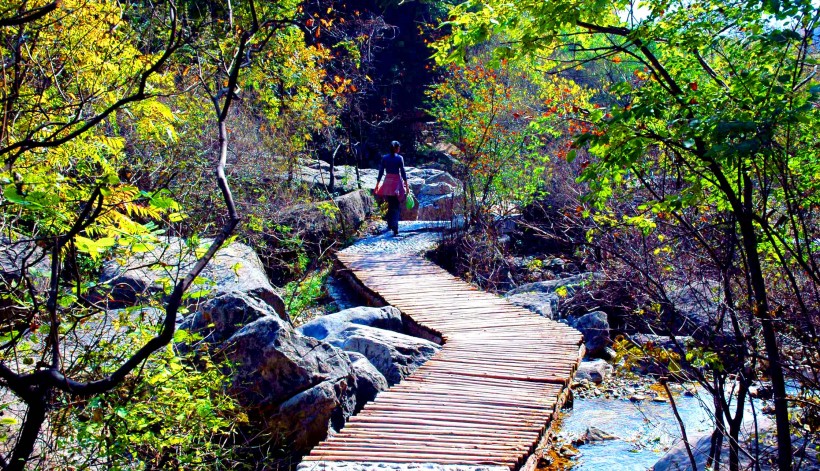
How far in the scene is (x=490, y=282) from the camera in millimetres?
Result: 11078

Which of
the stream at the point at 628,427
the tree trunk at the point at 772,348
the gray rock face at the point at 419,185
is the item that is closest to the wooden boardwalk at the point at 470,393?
the stream at the point at 628,427

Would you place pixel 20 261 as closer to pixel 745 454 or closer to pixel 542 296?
pixel 745 454

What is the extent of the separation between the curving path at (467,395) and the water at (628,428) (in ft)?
2.03

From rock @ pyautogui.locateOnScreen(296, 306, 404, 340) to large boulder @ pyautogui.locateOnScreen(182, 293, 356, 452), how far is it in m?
1.65

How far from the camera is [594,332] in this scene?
352 inches

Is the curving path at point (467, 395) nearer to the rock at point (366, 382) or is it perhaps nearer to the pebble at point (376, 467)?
the pebble at point (376, 467)

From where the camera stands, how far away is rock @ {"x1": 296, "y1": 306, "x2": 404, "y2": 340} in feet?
23.4

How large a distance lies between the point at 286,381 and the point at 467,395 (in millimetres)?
1417

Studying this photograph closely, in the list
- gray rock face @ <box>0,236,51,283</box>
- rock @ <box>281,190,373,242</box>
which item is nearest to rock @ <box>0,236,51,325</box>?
gray rock face @ <box>0,236,51,283</box>

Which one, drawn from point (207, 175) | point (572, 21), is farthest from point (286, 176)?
point (572, 21)

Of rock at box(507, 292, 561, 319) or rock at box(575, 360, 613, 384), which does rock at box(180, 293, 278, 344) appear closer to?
rock at box(575, 360, 613, 384)

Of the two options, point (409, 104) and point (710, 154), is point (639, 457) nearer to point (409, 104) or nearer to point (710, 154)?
point (710, 154)

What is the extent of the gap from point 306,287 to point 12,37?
21.4 feet

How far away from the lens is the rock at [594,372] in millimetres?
7955
